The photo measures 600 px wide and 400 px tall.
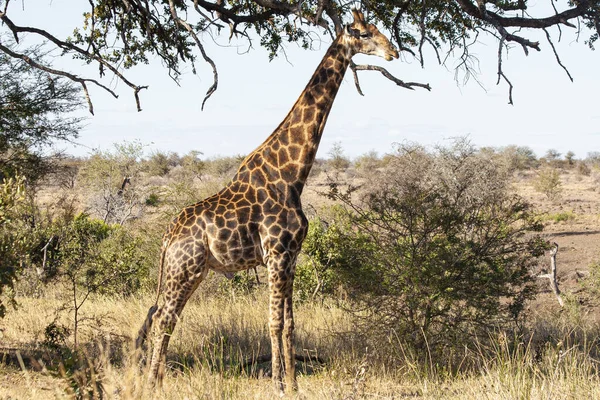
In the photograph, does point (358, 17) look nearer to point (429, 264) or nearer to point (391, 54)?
point (391, 54)

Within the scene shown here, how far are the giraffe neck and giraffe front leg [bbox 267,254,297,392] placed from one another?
31.7 inches

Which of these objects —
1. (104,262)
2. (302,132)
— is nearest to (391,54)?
(302,132)

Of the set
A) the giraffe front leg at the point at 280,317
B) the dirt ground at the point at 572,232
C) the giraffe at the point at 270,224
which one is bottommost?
the dirt ground at the point at 572,232

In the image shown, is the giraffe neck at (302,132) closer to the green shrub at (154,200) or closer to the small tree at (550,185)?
the green shrub at (154,200)

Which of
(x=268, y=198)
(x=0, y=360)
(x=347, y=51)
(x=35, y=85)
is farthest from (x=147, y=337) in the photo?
(x=35, y=85)

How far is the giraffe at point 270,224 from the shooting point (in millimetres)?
6746

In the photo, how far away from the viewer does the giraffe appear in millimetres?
6746

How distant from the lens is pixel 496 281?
8.18 meters

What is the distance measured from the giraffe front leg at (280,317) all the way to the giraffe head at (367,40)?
2206 millimetres

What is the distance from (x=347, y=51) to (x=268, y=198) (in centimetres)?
172

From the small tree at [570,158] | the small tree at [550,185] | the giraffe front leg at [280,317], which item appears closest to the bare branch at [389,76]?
the giraffe front leg at [280,317]

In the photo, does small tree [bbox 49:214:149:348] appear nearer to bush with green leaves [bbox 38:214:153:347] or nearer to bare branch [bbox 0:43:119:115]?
bush with green leaves [bbox 38:214:153:347]

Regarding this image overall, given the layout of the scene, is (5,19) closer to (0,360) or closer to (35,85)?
(35,85)

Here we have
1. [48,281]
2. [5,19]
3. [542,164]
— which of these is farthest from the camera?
[542,164]
